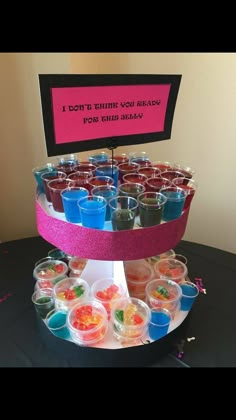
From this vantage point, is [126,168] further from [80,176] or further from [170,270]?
[170,270]

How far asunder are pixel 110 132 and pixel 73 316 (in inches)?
20.8

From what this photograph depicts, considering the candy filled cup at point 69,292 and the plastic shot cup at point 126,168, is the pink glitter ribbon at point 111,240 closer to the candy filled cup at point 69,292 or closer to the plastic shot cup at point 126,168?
Answer: the candy filled cup at point 69,292

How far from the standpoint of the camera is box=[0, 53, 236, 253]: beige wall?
1.48 meters

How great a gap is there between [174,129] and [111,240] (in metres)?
1.20

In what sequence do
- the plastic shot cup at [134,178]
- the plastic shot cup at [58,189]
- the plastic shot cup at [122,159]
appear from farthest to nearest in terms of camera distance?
1. the plastic shot cup at [122,159]
2. the plastic shot cup at [134,178]
3. the plastic shot cup at [58,189]

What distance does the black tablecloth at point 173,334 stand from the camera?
0.86 m

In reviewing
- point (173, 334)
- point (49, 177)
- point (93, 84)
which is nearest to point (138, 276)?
point (173, 334)

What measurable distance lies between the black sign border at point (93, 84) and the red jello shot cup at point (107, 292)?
409 millimetres

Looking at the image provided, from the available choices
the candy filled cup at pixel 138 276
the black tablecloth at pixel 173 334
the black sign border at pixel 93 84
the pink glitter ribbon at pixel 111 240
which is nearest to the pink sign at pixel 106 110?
the black sign border at pixel 93 84

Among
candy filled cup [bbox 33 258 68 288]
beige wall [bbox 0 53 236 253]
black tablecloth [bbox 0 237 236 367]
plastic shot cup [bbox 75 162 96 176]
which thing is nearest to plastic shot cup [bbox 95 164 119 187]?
plastic shot cup [bbox 75 162 96 176]

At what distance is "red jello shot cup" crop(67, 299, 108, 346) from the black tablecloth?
29 mm

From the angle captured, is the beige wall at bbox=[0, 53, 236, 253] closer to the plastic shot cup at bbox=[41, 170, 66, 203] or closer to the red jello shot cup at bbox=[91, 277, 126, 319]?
the plastic shot cup at bbox=[41, 170, 66, 203]

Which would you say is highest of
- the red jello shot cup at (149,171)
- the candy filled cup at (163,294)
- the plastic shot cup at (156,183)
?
the red jello shot cup at (149,171)
